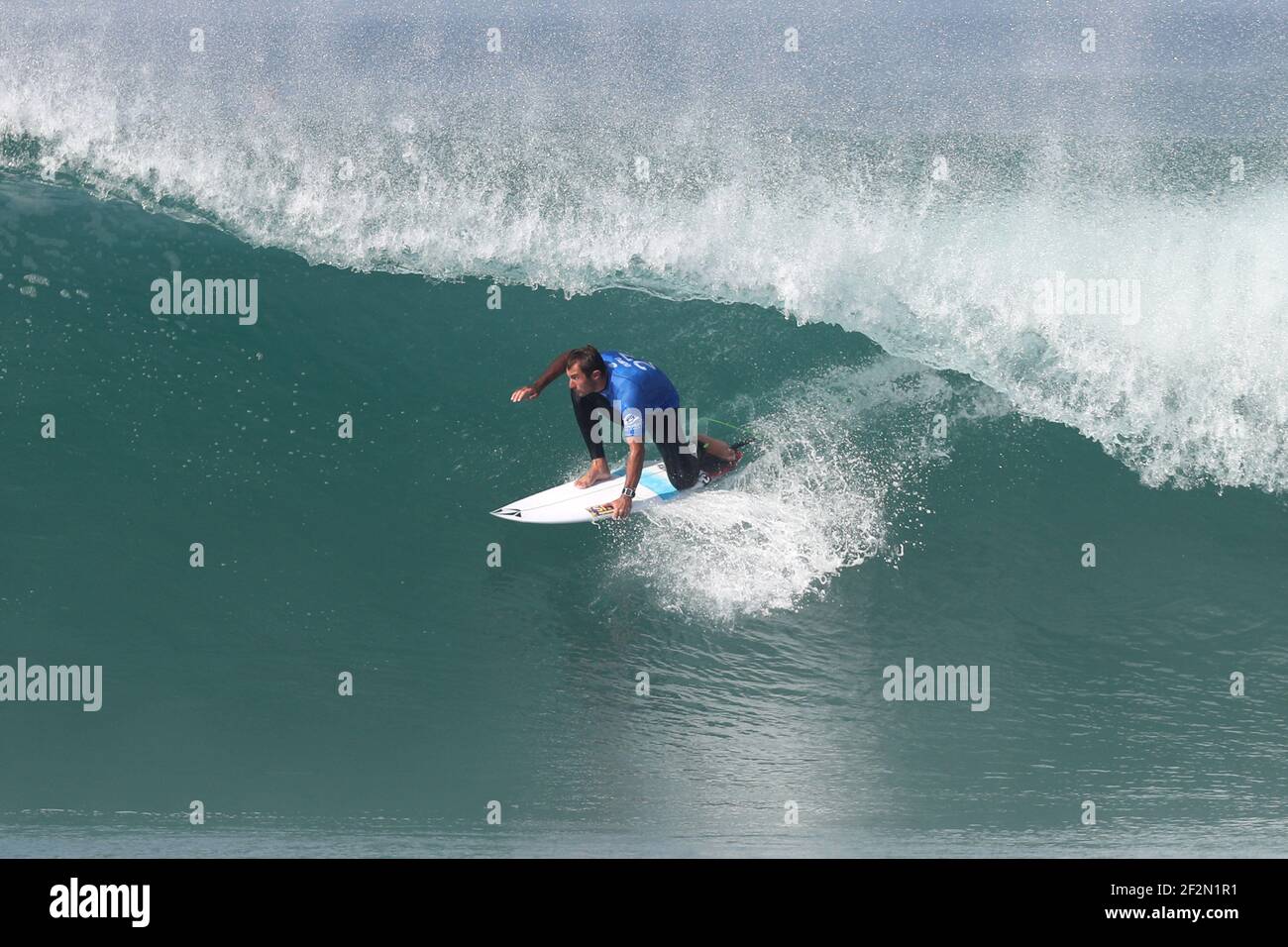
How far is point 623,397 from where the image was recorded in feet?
25.6

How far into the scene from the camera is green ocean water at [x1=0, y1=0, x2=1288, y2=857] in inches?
260

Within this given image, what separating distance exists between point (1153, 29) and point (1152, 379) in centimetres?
1233

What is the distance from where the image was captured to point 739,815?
638cm

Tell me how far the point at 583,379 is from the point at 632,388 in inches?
12.9

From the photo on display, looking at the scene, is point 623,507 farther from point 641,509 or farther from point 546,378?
point 546,378

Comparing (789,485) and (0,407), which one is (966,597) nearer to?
(789,485)

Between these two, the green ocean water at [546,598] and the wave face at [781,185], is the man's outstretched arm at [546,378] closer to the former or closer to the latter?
the green ocean water at [546,598]

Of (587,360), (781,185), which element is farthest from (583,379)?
(781,185)

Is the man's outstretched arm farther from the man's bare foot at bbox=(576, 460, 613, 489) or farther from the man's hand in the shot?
the man's hand

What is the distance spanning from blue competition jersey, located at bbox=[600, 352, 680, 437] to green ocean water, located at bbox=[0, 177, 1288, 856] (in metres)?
1.02

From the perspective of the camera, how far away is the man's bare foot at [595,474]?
8547 mm

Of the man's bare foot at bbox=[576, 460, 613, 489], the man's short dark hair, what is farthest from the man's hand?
the man's short dark hair

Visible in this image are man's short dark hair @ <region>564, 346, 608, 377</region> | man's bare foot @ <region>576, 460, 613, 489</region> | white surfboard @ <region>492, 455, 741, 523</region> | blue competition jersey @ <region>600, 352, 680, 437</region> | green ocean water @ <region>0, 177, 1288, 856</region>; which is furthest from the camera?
man's bare foot @ <region>576, 460, 613, 489</region>

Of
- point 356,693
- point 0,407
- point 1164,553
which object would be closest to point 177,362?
point 0,407
